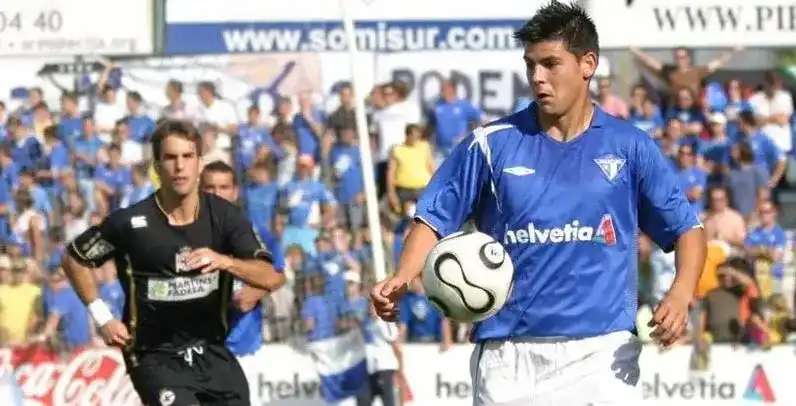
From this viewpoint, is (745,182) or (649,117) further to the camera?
(649,117)

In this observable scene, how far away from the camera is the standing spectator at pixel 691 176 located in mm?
13070

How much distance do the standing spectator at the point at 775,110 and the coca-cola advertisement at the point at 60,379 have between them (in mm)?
5935

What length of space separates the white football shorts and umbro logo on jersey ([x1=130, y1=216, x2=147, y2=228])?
2888 mm

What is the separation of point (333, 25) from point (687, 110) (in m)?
3.38

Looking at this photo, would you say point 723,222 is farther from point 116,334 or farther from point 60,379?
point 116,334

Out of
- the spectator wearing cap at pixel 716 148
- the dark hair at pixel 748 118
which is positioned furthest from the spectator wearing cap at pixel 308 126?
the dark hair at pixel 748 118

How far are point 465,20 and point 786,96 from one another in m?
3.02

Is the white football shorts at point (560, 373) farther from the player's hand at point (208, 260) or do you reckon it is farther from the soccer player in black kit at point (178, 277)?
the soccer player in black kit at point (178, 277)

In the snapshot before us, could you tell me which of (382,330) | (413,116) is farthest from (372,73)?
(382,330)

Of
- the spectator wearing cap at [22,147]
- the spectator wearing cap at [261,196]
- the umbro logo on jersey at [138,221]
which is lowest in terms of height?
the umbro logo on jersey at [138,221]

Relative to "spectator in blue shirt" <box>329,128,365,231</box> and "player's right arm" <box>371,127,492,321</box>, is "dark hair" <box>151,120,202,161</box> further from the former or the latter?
"spectator in blue shirt" <box>329,128,365,231</box>

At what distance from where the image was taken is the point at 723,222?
1295 centimetres

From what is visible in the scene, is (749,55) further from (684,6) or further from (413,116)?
(413,116)

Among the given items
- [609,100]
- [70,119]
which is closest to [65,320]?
[70,119]
